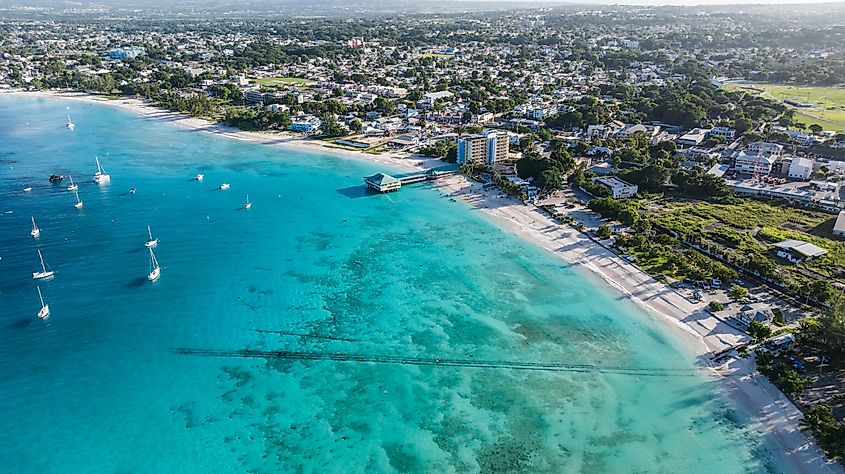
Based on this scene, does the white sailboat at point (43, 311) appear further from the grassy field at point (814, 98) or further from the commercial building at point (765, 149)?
the grassy field at point (814, 98)

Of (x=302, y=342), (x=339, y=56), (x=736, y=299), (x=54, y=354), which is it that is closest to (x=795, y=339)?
(x=736, y=299)

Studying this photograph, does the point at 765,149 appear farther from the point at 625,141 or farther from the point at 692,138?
the point at 625,141

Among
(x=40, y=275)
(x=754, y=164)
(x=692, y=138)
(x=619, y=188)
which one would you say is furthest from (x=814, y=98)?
(x=40, y=275)

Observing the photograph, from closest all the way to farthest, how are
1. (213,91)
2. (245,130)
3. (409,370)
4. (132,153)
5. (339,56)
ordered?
(409,370)
(132,153)
(245,130)
(213,91)
(339,56)

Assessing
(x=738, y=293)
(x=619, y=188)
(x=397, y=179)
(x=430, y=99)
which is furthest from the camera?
(x=430, y=99)

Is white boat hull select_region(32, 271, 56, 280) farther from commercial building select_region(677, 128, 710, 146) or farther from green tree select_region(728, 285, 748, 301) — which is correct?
commercial building select_region(677, 128, 710, 146)

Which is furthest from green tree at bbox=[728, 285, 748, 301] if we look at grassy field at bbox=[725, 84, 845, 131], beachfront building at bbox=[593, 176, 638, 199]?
grassy field at bbox=[725, 84, 845, 131]

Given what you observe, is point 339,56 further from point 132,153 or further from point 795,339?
point 795,339

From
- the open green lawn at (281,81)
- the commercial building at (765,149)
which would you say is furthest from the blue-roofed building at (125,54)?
the commercial building at (765,149)
